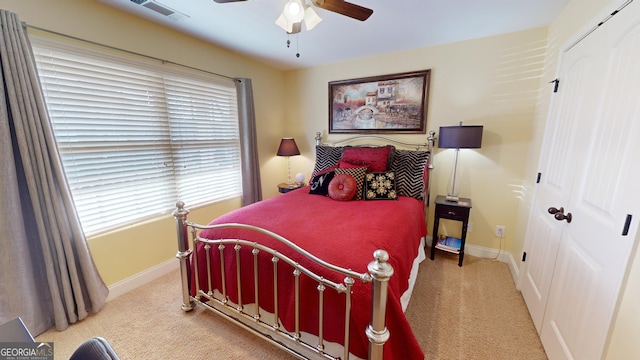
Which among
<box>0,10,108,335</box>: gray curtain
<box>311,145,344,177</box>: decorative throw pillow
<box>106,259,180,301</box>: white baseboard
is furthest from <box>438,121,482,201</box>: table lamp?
<box>0,10,108,335</box>: gray curtain

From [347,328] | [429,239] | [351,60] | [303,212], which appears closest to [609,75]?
[347,328]

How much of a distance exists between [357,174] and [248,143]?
151 cm

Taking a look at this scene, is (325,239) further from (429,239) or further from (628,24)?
(429,239)

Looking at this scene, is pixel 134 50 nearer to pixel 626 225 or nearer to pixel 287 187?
pixel 287 187

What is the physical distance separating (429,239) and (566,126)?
5.83 ft

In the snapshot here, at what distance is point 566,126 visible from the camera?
162 centimetres

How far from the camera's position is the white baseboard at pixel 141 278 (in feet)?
6.82

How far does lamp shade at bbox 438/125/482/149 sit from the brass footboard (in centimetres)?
187

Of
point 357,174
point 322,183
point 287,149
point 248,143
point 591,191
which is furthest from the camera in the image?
point 287,149

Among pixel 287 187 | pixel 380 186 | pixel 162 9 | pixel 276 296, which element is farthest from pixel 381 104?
pixel 276 296

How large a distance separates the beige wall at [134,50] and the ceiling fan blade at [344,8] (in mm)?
1756

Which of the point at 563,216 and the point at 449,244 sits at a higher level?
the point at 563,216

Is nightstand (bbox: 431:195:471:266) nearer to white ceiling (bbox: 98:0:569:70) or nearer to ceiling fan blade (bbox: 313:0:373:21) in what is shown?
white ceiling (bbox: 98:0:569:70)

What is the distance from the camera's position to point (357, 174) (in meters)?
2.48
